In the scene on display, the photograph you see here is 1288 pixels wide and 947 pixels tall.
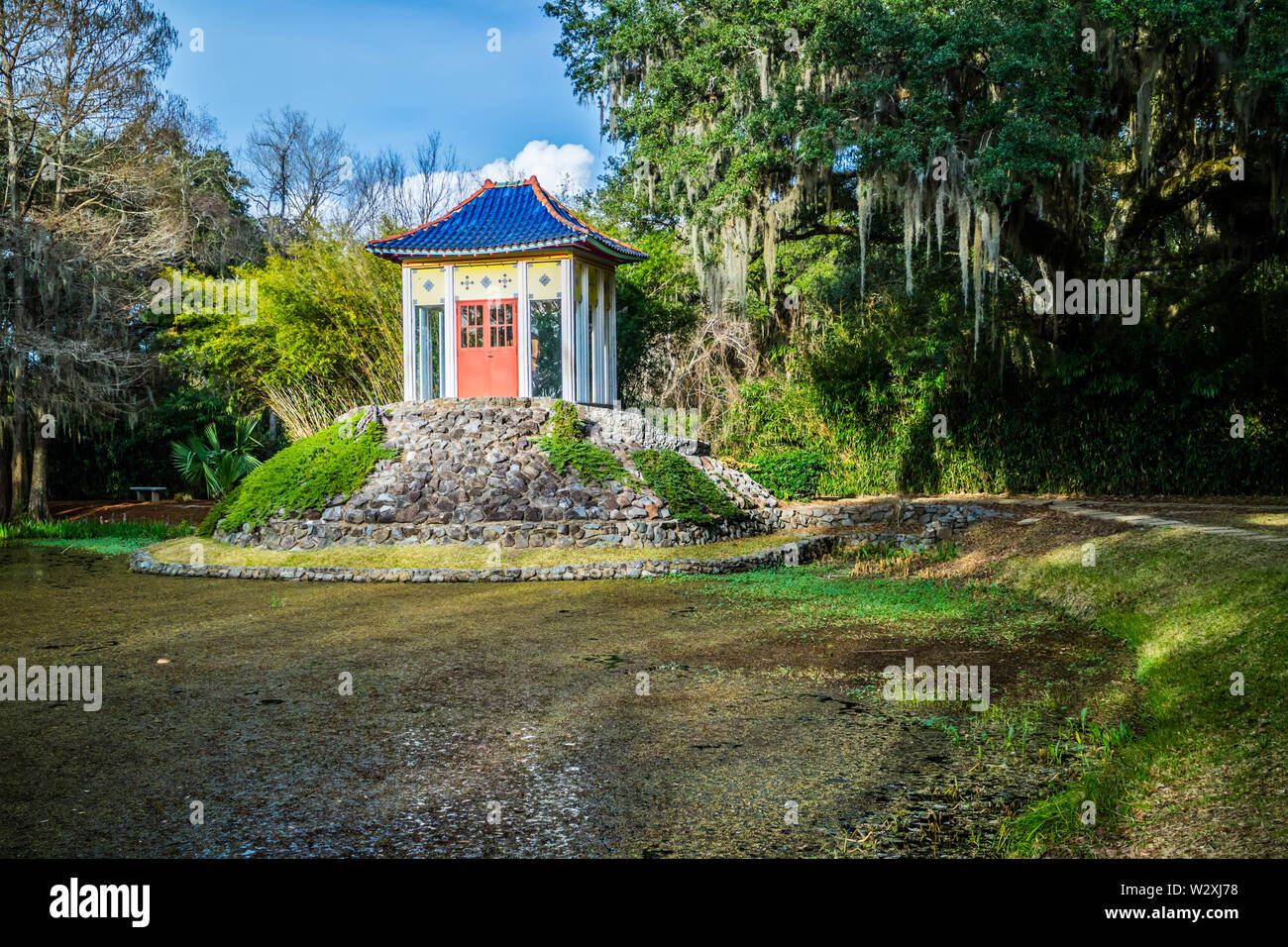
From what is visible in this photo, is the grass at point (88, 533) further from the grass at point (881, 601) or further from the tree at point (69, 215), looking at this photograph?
the grass at point (881, 601)

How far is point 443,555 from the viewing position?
37.3 feet

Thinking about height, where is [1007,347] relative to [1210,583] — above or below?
above

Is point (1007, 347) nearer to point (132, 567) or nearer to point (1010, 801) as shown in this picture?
point (1010, 801)

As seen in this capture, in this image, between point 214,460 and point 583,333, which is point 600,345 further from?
point 214,460

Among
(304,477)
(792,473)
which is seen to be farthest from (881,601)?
(304,477)

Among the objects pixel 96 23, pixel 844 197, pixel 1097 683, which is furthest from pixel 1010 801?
pixel 96 23

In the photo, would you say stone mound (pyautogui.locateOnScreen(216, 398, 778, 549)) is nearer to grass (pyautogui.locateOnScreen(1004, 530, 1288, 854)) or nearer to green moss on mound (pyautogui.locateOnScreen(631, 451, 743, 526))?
green moss on mound (pyautogui.locateOnScreen(631, 451, 743, 526))

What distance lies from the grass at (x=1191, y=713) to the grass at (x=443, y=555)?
5108 mm

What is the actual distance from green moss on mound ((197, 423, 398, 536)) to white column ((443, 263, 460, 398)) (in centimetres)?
268

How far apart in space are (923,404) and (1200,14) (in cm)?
675

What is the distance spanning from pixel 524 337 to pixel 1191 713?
13.2 metres

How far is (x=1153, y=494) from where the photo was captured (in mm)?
A: 12977

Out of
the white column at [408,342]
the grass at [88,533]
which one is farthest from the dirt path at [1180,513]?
the grass at [88,533]

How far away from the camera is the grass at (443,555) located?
10.9 m
